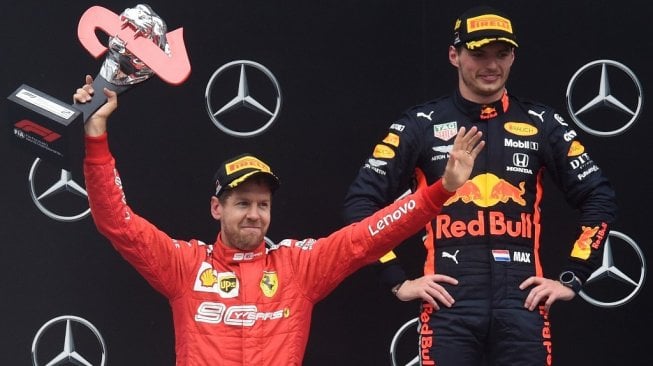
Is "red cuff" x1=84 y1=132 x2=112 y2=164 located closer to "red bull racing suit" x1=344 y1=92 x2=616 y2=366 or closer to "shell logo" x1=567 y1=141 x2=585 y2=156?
"red bull racing suit" x1=344 y1=92 x2=616 y2=366

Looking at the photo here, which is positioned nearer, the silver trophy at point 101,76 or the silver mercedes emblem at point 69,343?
the silver trophy at point 101,76

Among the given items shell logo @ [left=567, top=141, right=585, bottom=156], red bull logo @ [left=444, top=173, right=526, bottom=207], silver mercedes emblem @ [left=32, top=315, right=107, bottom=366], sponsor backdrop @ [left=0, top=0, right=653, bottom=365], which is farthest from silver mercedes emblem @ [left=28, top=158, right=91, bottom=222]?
shell logo @ [left=567, top=141, right=585, bottom=156]

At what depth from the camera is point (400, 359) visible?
4379mm

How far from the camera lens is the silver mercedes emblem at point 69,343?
434 centimetres

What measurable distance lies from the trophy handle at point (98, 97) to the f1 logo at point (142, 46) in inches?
3.7

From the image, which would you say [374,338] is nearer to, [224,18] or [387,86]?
[387,86]

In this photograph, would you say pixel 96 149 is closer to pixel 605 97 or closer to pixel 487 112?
pixel 487 112

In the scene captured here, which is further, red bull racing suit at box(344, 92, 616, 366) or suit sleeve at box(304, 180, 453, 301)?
red bull racing suit at box(344, 92, 616, 366)

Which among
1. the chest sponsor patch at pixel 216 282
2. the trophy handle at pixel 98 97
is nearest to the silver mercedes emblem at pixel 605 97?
the chest sponsor patch at pixel 216 282

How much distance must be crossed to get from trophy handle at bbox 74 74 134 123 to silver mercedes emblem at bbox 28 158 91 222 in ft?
3.28

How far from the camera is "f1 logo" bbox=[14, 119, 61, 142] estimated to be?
10.6ft

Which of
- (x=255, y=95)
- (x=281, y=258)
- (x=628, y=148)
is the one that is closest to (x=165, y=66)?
(x=281, y=258)

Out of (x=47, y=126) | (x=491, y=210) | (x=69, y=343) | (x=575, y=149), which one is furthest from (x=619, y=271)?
(x=47, y=126)

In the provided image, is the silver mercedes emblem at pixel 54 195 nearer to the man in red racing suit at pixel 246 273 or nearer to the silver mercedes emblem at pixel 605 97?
the man in red racing suit at pixel 246 273
